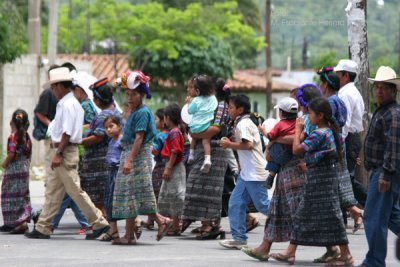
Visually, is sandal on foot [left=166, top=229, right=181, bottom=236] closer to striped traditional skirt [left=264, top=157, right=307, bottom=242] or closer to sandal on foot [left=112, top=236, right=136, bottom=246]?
sandal on foot [left=112, top=236, right=136, bottom=246]

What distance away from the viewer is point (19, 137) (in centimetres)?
1395

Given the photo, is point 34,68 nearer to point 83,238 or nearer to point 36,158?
point 36,158

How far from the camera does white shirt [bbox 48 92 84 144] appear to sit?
12.9m

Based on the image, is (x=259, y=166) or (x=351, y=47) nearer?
(x=259, y=166)

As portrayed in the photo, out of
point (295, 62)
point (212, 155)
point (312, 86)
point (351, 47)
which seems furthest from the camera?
point (295, 62)

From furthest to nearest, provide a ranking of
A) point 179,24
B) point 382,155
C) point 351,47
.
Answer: point 179,24 → point 351,47 → point 382,155

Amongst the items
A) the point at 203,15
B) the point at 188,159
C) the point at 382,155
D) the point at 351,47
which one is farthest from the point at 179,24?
the point at 382,155

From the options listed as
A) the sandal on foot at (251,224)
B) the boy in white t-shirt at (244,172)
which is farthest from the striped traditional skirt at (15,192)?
the boy in white t-shirt at (244,172)

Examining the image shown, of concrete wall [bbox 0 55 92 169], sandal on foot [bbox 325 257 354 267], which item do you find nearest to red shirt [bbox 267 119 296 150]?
sandal on foot [bbox 325 257 354 267]

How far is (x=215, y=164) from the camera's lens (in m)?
13.2

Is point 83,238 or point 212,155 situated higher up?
point 212,155

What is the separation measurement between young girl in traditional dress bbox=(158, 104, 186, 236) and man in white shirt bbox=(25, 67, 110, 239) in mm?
860

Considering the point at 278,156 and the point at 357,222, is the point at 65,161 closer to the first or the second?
the point at 278,156

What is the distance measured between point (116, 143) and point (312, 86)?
2.64m
